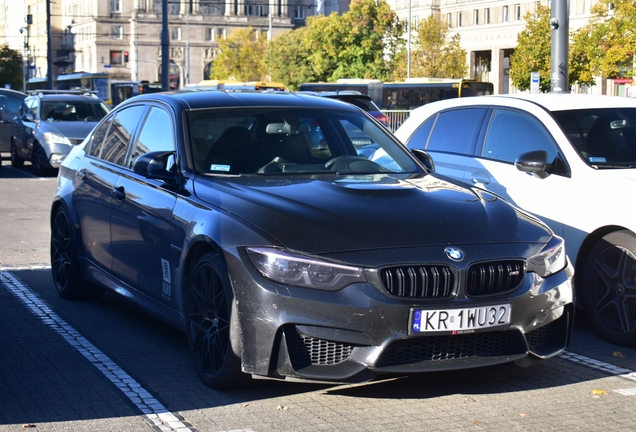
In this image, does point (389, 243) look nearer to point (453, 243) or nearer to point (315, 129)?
point (453, 243)

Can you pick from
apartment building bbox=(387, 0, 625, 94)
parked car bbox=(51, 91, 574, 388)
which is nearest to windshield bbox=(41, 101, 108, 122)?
parked car bbox=(51, 91, 574, 388)

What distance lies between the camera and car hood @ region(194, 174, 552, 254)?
486cm

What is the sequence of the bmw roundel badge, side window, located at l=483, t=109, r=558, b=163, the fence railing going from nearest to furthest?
the bmw roundel badge
side window, located at l=483, t=109, r=558, b=163
the fence railing

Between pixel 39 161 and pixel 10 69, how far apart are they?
94.9 meters

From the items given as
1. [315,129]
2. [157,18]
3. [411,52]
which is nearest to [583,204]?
[315,129]

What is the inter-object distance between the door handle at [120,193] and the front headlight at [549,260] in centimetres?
277

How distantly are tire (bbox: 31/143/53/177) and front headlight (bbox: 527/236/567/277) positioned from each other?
17395mm

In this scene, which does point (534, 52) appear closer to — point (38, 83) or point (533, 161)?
point (533, 161)

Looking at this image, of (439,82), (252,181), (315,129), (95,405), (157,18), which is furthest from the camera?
(157,18)

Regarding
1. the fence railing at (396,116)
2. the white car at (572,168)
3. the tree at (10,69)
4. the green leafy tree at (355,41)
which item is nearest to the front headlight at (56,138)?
the fence railing at (396,116)

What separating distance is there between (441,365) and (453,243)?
0.60 metres

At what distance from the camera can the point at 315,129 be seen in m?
6.46

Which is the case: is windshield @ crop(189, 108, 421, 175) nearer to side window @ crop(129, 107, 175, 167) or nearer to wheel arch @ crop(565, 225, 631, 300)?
side window @ crop(129, 107, 175, 167)

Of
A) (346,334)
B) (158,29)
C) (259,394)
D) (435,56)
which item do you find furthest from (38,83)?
(346,334)
